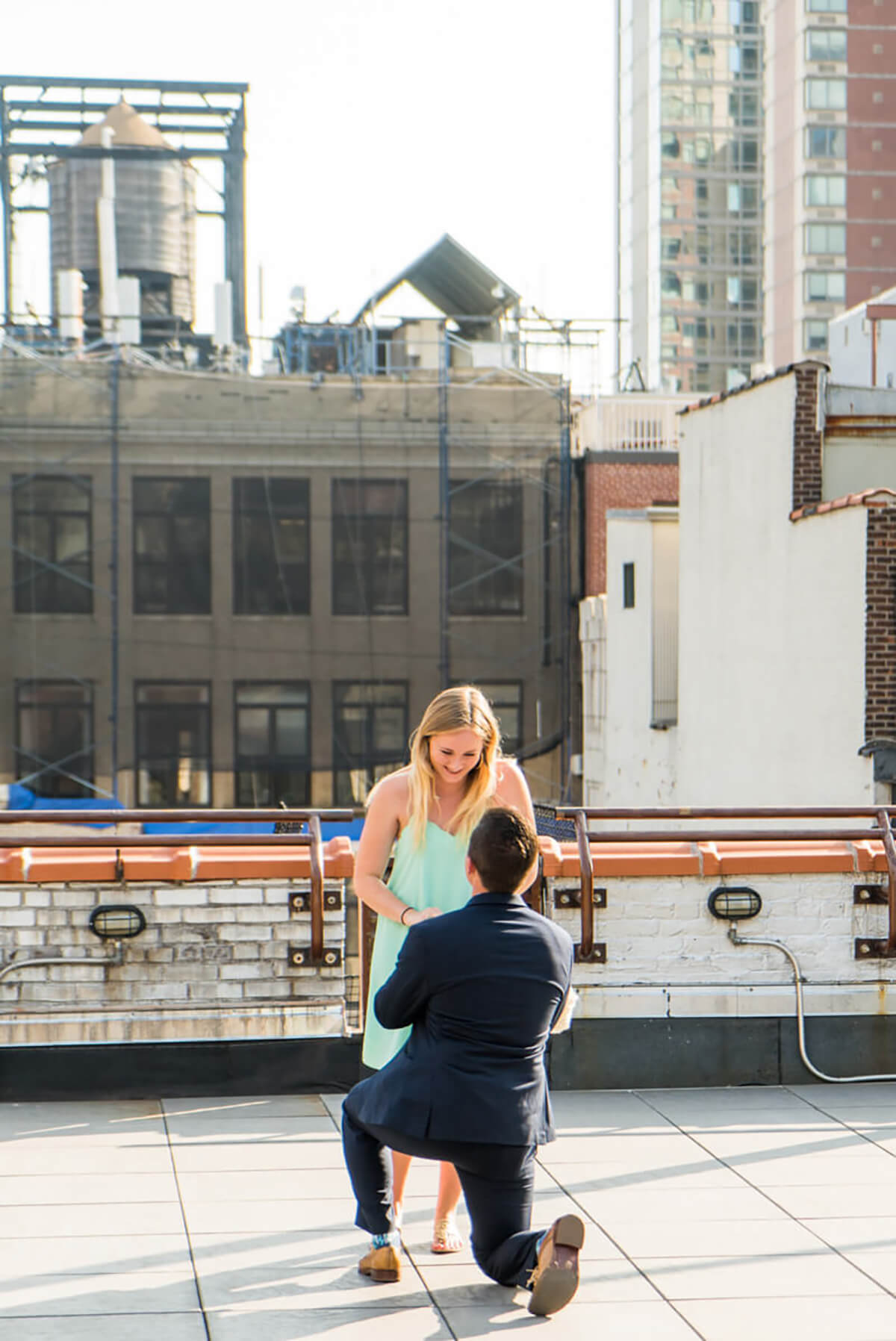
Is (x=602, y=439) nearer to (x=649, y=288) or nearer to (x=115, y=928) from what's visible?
(x=115, y=928)

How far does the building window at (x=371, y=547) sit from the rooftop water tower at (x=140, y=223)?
13423mm

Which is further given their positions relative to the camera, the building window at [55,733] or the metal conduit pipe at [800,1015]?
the building window at [55,733]

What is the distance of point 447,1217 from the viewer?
5.33m

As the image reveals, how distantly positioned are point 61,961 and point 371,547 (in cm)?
2745

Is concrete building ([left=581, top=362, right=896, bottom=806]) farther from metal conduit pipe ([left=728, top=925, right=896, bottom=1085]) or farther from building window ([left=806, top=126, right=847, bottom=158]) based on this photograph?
building window ([left=806, top=126, right=847, bottom=158])

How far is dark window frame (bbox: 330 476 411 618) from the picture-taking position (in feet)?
114

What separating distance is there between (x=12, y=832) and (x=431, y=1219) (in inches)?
947

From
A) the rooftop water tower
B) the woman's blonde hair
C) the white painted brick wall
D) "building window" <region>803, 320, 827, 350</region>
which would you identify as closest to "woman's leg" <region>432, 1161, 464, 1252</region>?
the woman's blonde hair

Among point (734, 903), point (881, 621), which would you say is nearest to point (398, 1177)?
point (734, 903)

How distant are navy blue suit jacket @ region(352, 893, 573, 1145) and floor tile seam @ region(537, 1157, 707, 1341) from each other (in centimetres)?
67

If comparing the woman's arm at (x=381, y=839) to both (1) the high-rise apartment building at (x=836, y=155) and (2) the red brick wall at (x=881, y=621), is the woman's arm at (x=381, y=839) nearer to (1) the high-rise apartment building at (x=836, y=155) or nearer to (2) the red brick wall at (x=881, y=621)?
(2) the red brick wall at (x=881, y=621)

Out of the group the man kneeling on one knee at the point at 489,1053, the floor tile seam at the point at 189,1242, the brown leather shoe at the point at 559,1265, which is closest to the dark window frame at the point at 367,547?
the floor tile seam at the point at 189,1242

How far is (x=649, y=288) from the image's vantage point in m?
128

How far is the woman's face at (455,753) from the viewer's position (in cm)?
516
